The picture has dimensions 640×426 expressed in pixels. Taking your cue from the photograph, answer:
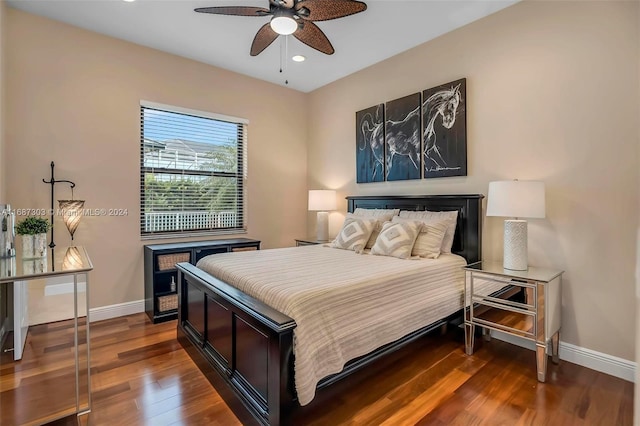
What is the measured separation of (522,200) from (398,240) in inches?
39.0

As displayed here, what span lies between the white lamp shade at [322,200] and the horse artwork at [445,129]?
4.37 ft

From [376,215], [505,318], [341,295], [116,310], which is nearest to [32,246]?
[116,310]

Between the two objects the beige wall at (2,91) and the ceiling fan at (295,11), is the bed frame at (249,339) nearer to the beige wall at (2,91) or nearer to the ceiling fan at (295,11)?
the beige wall at (2,91)

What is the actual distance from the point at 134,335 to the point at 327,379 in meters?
2.10

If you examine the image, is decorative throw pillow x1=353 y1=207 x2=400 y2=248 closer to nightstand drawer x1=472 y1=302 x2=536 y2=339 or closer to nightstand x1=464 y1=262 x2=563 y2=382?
nightstand x1=464 y1=262 x2=563 y2=382

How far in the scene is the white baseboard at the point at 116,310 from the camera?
3.26 m

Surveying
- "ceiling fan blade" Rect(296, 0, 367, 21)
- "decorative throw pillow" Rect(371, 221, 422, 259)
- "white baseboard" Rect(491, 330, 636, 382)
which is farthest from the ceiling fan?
"white baseboard" Rect(491, 330, 636, 382)

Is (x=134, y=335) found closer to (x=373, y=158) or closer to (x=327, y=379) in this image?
(x=327, y=379)

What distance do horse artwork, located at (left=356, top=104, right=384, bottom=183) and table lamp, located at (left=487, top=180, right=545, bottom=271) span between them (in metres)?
1.57

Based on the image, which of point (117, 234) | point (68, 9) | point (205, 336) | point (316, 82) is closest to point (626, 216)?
point (205, 336)

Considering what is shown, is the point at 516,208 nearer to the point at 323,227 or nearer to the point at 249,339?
the point at 249,339

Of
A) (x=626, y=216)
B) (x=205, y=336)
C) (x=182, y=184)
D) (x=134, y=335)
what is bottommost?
(x=134, y=335)

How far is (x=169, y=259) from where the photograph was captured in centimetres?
337

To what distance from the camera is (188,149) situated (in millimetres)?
3941
